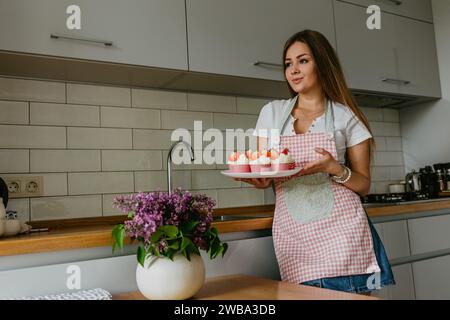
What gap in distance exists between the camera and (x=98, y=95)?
6.13 feet

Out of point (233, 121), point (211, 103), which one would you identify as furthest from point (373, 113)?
point (211, 103)

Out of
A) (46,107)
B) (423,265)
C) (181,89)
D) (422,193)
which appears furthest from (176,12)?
(422,193)

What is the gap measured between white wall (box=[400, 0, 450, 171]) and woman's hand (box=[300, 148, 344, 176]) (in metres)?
1.71

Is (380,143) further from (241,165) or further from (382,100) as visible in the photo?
(241,165)

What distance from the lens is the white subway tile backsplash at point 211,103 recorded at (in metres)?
2.11

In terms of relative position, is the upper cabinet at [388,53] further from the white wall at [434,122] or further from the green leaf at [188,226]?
the green leaf at [188,226]

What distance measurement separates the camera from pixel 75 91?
5.98 ft

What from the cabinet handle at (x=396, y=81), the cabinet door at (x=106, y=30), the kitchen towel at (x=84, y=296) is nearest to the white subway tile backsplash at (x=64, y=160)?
the cabinet door at (x=106, y=30)

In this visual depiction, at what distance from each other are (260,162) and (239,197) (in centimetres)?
92

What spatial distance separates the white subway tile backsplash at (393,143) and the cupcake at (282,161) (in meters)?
1.75

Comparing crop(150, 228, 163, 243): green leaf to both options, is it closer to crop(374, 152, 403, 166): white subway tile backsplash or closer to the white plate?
the white plate

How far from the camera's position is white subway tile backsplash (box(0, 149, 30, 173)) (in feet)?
5.45

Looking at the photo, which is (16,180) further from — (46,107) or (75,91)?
Answer: (75,91)

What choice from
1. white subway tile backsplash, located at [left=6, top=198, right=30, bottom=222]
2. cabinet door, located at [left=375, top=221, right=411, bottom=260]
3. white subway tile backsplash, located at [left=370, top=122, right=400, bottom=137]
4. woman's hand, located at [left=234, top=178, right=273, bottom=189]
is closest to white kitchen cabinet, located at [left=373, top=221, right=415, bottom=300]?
cabinet door, located at [left=375, top=221, right=411, bottom=260]
